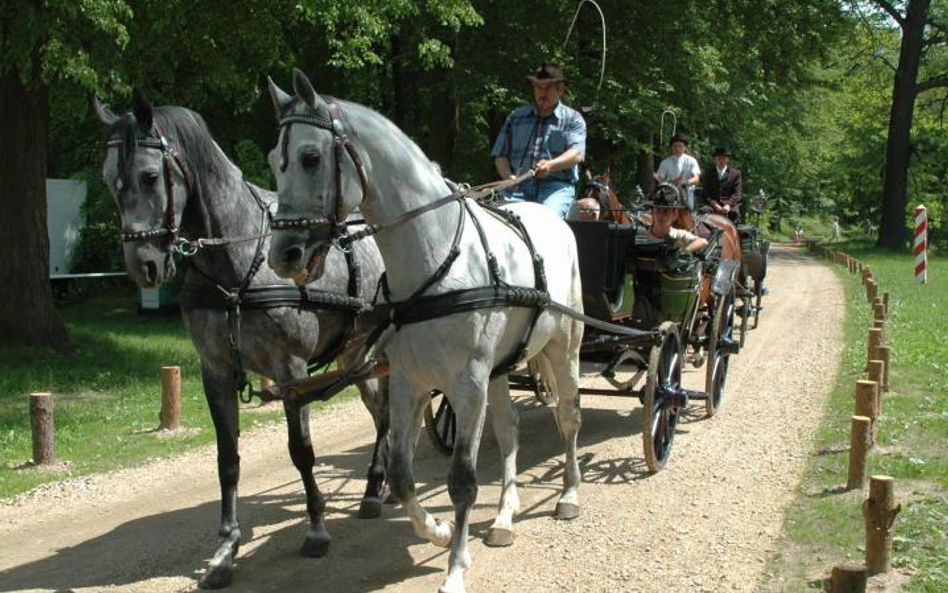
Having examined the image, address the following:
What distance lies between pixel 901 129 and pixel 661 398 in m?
34.6

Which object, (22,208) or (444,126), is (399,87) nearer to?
(444,126)

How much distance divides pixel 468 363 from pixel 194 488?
11.6ft

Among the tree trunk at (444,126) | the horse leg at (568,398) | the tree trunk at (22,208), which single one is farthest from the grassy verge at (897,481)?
the tree trunk at (444,126)

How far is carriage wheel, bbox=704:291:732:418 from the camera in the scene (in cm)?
962

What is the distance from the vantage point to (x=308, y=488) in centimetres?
607

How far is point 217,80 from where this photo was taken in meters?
13.4

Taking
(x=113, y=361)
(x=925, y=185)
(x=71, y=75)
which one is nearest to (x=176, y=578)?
(x=71, y=75)

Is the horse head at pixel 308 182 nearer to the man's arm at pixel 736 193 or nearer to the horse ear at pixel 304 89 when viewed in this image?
the horse ear at pixel 304 89

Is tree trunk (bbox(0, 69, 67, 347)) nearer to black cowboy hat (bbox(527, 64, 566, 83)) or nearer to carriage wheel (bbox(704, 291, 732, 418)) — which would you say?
black cowboy hat (bbox(527, 64, 566, 83))

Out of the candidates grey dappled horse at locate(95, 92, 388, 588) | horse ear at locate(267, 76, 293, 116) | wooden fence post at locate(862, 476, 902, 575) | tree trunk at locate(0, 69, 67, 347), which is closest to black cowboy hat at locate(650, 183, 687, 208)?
grey dappled horse at locate(95, 92, 388, 588)

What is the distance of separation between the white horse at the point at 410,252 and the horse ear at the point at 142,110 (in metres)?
1.03

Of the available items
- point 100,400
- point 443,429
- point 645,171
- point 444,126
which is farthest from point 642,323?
point 645,171

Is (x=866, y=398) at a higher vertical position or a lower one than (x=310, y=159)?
lower

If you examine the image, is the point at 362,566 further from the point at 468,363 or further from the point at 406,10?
the point at 406,10
